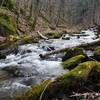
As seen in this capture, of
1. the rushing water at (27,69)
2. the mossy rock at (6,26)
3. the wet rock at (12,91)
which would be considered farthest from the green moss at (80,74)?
the mossy rock at (6,26)

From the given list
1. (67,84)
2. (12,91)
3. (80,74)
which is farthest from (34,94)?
(12,91)

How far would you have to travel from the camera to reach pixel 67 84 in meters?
6.93

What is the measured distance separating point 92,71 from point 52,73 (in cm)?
294

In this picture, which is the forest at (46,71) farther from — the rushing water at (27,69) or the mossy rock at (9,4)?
the mossy rock at (9,4)

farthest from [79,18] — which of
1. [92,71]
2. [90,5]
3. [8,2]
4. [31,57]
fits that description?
[92,71]

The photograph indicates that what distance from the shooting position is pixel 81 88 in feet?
23.4

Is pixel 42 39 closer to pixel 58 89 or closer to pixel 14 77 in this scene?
pixel 14 77

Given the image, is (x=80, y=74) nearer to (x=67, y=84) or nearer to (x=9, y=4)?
(x=67, y=84)

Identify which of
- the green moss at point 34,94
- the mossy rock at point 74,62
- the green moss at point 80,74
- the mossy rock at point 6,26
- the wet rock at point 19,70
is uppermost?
the green moss at point 80,74

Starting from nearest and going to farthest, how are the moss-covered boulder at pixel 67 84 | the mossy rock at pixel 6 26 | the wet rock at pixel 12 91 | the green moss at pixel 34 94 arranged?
the green moss at pixel 34 94 < the moss-covered boulder at pixel 67 84 < the wet rock at pixel 12 91 < the mossy rock at pixel 6 26

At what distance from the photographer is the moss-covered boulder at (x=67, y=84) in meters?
6.62

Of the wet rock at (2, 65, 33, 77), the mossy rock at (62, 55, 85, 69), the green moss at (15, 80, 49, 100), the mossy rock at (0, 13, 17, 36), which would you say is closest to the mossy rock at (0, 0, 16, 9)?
the mossy rock at (0, 13, 17, 36)

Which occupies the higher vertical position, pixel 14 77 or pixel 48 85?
pixel 48 85

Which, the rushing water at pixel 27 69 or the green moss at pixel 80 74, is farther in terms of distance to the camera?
the rushing water at pixel 27 69
